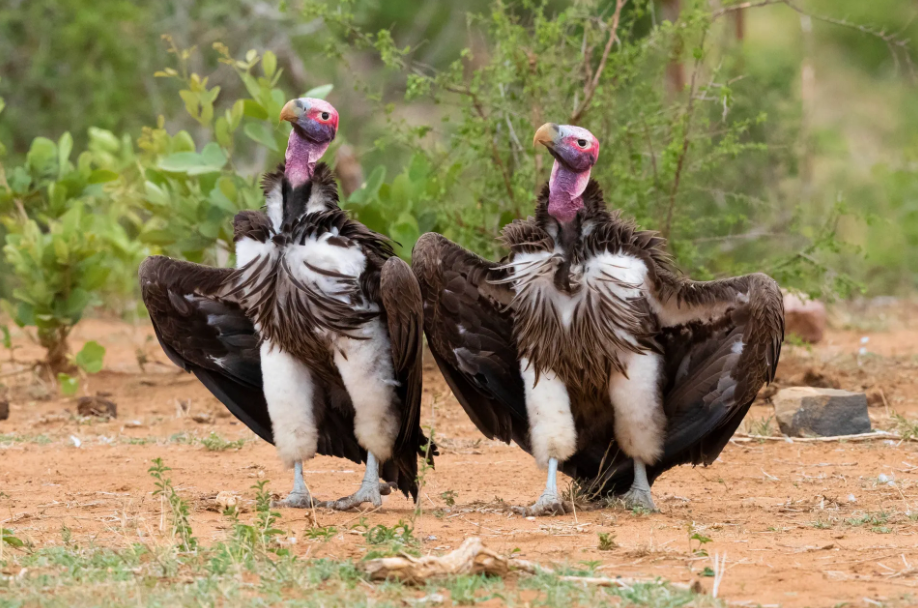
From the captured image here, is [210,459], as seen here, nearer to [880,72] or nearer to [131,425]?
[131,425]

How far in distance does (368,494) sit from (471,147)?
2999 millimetres

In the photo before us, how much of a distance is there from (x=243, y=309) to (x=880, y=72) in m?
19.2

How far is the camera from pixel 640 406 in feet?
16.0

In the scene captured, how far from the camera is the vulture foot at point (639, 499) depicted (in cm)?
496

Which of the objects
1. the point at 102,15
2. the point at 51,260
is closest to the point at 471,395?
the point at 51,260

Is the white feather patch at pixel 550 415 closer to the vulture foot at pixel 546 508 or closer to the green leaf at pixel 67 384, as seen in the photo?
the vulture foot at pixel 546 508

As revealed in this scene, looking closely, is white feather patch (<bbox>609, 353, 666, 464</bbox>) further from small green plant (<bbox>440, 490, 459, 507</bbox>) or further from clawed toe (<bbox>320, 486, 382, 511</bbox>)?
clawed toe (<bbox>320, 486, 382, 511</bbox>)

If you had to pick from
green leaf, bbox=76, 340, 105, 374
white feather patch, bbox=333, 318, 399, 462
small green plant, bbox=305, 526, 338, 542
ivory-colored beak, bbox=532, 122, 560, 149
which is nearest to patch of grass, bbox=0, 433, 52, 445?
green leaf, bbox=76, 340, 105, 374

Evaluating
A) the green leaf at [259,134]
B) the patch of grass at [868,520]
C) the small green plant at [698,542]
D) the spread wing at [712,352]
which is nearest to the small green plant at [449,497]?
the spread wing at [712,352]

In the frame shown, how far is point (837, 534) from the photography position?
4.27 meters

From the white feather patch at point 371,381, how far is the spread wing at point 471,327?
0.23m

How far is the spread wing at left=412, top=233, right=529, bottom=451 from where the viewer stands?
16.3ft

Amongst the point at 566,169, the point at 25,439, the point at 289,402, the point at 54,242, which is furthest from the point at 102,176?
the point at 566,169

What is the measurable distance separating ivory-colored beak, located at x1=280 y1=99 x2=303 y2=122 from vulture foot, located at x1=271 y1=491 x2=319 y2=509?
1573 mm
